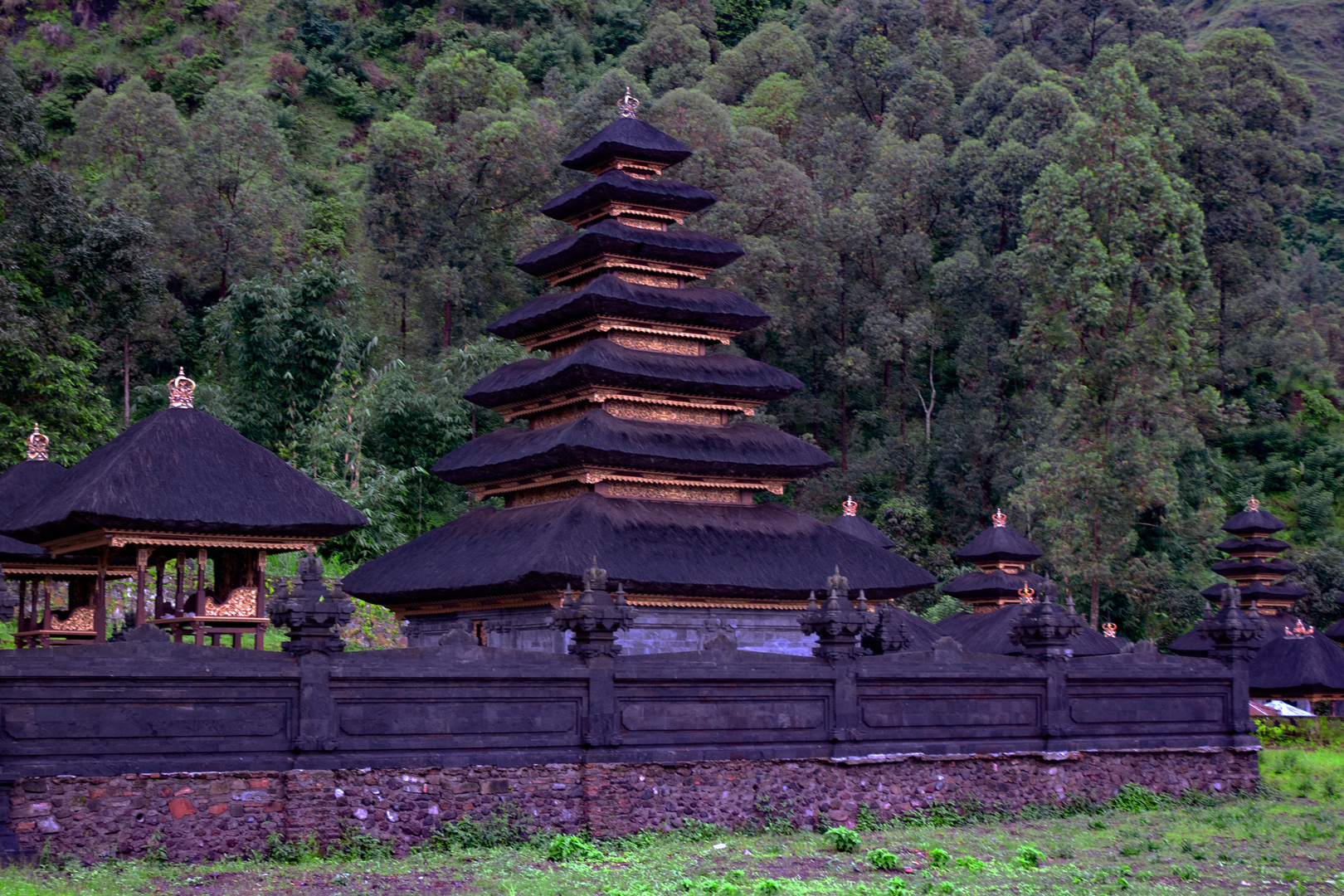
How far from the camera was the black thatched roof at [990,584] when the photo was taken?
38188 millimetres

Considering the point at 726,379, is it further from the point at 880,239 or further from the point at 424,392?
the point at 880,239

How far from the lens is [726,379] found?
91.5 ft

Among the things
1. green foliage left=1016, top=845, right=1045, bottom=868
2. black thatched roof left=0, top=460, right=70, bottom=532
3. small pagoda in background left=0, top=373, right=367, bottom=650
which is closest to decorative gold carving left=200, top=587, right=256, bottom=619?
small pagoda in background left=0, top=373, right=367, bottom=650

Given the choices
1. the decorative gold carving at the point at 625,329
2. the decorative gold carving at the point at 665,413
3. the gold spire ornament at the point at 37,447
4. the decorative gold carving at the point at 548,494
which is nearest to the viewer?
the gold spire ornament at the point at 37,447

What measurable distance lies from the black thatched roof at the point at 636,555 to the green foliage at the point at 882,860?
8831mm

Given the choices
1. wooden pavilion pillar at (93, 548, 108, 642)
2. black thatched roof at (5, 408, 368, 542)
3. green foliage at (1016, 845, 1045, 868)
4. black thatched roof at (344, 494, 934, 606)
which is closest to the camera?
green foliage at (1016, 845, 1045, 868)

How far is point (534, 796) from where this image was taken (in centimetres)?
1694

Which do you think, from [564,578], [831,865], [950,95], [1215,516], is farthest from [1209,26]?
[831,865]

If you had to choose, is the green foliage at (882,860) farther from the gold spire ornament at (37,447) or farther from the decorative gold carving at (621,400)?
the gold spire ornament at (37,447)

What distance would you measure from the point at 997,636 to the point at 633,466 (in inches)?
476

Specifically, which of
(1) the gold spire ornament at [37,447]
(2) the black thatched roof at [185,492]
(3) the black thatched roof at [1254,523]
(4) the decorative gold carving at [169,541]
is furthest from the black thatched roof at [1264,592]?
(1) the gold spire ornament at [37,447]

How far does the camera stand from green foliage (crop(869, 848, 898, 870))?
15.0 m

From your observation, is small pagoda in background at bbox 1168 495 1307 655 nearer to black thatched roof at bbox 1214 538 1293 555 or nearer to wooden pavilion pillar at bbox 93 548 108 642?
black thatched roof at bbox 1214 538 1293 555

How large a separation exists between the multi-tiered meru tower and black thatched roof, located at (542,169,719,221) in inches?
1.9
